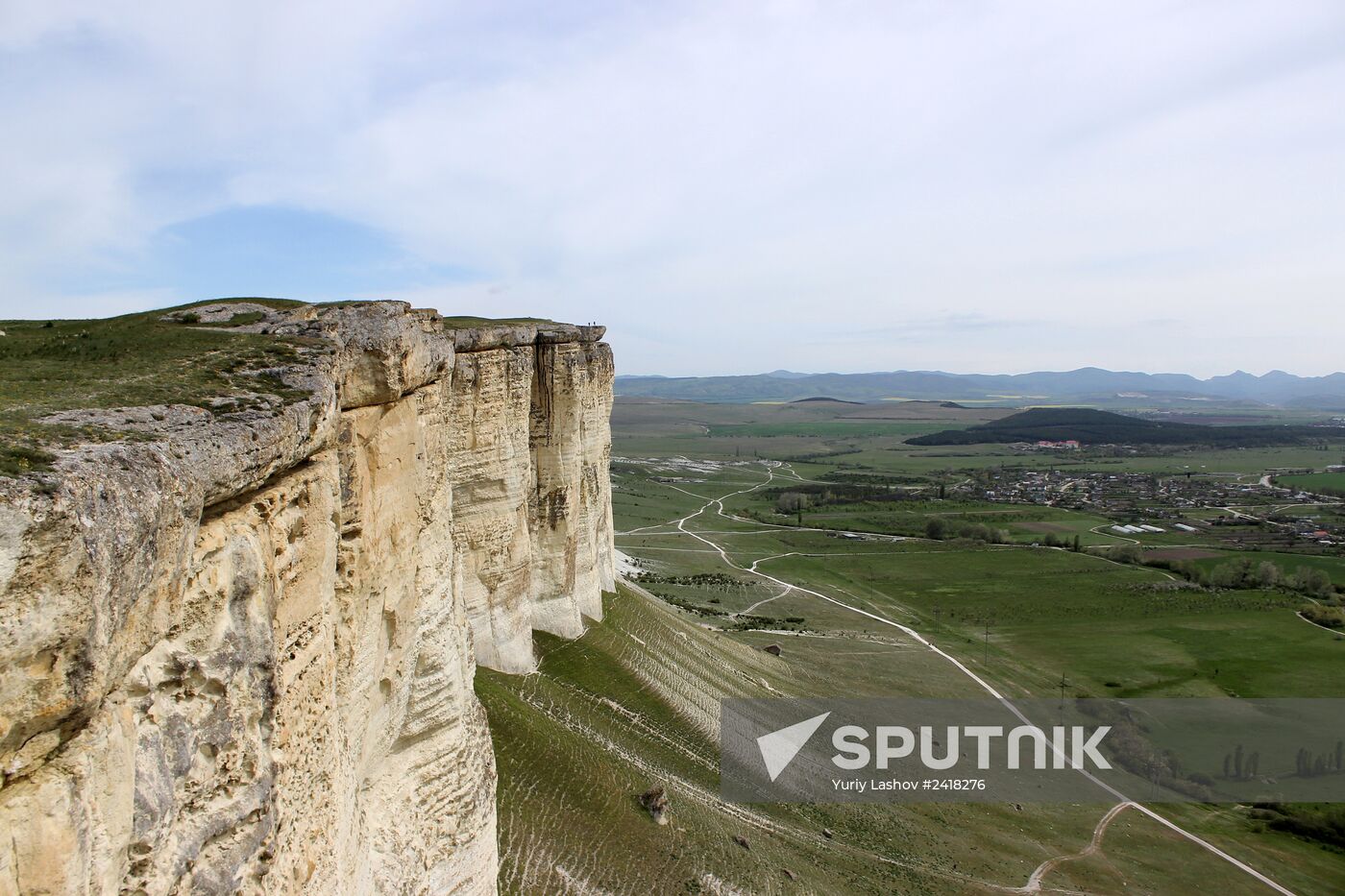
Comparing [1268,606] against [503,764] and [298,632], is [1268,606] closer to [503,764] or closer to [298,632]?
[503,764]

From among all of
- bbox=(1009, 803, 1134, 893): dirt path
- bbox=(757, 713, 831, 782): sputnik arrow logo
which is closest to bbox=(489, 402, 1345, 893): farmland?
bbox=(1009, 803, 1134, 893): dirt path

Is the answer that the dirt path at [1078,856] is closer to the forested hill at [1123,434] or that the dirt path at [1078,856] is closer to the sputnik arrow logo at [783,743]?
the sputnik arrow logo at [783,743]

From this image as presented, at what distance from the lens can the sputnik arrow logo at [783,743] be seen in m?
22.0

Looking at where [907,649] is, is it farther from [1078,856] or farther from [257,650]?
[257,650]

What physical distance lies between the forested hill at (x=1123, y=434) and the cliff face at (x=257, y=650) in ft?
526

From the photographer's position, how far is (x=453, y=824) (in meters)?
10.7

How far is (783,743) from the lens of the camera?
23359mm

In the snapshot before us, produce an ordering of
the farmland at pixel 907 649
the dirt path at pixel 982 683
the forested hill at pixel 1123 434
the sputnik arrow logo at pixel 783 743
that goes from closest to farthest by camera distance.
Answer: the farmland at pixel 907 649 → the sputnik arrow logo at pixel 783 743 → the dirt path at pixel 982 683 → the forested hill at pixel 1123 434

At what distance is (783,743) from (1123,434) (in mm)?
172129

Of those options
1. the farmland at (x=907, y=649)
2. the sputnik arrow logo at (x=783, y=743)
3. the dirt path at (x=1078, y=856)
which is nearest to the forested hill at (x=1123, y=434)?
the farmland at (x=907, y=649)

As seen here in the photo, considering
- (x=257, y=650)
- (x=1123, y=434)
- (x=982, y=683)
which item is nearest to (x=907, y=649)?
(x=982, y=683)

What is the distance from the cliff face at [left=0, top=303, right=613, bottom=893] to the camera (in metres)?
3.68

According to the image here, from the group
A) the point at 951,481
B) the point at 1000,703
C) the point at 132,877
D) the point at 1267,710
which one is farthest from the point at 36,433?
the point at 951,481

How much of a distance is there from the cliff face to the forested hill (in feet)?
526
